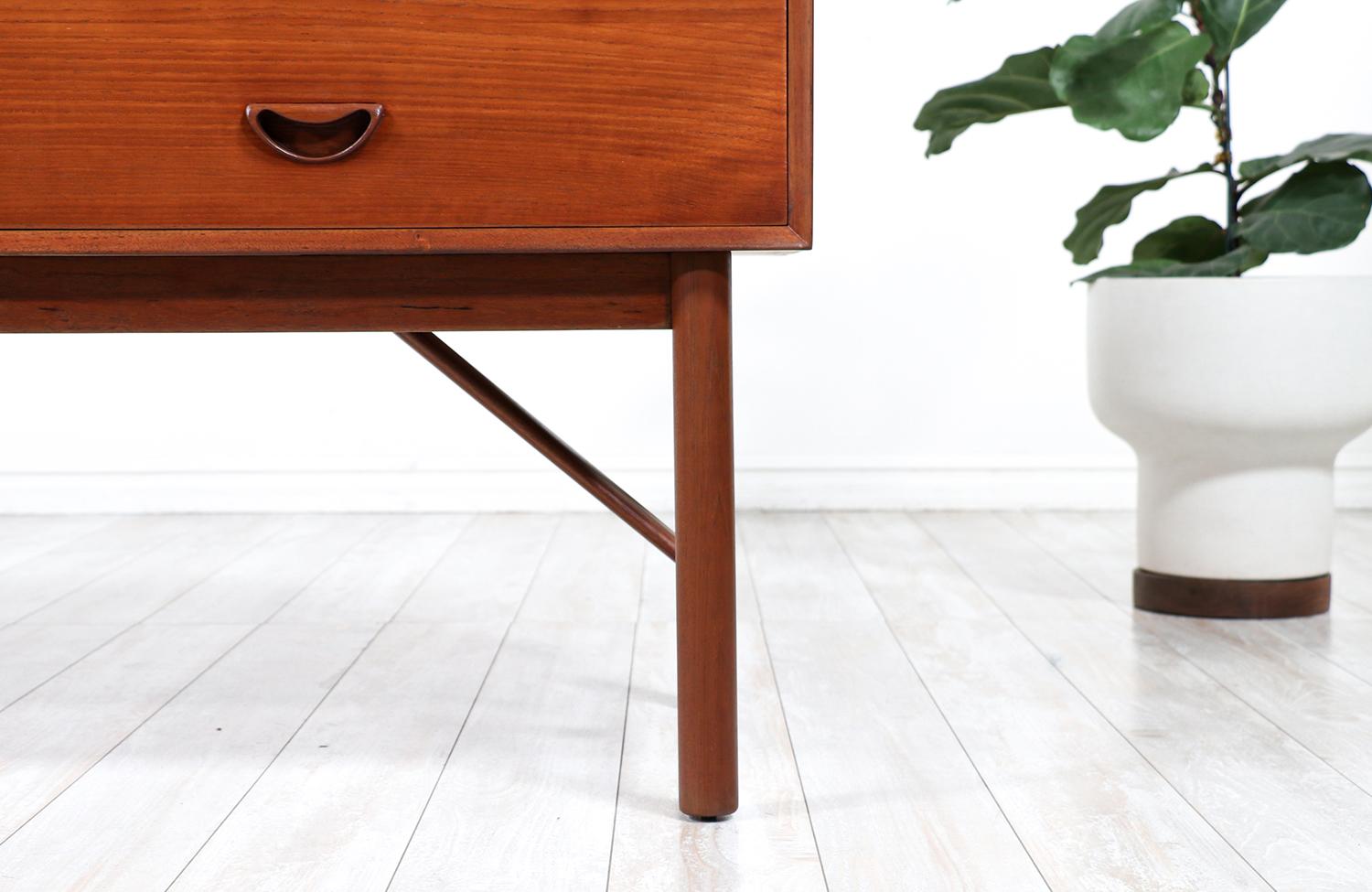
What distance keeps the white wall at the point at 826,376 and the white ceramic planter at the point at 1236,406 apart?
2.46 ft

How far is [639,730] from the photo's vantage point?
1.10 meters

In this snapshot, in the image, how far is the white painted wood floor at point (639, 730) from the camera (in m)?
0.83

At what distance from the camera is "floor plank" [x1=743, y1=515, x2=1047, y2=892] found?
818 mm

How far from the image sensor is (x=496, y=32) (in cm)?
80

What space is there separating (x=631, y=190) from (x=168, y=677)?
75cm

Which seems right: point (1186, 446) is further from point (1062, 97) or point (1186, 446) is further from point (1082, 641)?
point (1062, 97)

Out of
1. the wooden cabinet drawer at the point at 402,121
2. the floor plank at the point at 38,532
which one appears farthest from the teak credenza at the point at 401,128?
the floor plank at the point at 38,532

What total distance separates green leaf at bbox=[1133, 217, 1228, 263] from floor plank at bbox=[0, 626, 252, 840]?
1.15 metres

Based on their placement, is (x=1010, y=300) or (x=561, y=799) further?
(x=1010, y=300)

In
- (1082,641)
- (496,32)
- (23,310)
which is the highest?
(496,32)

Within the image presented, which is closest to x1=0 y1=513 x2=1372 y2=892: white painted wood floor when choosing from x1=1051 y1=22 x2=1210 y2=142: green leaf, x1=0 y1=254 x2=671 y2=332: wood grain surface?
x1=0 y1=254 x2=671 y2=332: wood grain surface

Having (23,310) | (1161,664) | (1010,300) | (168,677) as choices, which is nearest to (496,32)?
(23,310)

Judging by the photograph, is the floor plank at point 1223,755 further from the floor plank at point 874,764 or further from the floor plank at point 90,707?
the floor plank at point 90,707

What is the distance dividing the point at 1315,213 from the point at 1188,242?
7.1 inches
